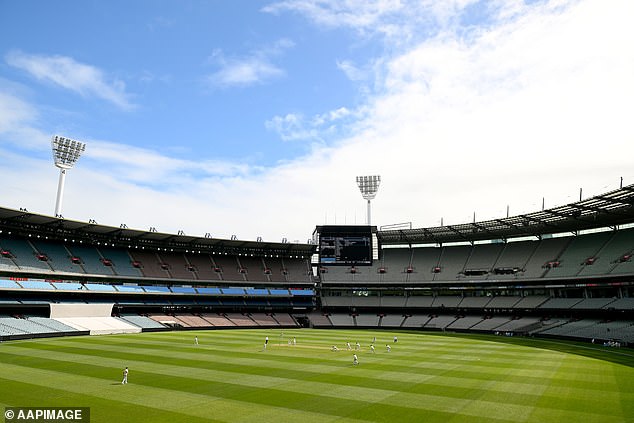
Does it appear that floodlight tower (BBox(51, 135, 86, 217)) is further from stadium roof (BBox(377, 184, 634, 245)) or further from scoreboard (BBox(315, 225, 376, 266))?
stadium roof (BBox(377, 184, 634, 245))

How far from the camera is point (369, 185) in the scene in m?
88.3

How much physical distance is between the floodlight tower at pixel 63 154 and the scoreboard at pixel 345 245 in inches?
1765

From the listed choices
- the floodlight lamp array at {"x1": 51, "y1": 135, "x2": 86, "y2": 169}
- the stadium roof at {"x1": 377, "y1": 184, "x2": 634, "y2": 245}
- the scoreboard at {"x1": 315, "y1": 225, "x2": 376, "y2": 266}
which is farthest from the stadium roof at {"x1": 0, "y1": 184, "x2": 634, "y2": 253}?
the floodlight lamp array at {"x1": 51, "y1": 135, "x2": 86, "y2": 169}

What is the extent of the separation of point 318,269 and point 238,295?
19109mm

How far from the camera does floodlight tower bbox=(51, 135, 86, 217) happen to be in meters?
67.8

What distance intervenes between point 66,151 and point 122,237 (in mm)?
16677

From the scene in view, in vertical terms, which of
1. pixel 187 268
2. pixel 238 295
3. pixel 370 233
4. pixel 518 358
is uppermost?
pixel 370 233

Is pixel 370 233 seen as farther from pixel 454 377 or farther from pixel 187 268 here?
A: pixel 454 377

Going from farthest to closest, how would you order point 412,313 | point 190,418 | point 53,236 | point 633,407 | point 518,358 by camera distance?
point 412,313
point 53,236
point 518,358
point 633,407
point 190,418

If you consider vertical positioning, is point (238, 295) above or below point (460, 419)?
above

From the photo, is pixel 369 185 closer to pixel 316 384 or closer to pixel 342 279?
pixel 342 279

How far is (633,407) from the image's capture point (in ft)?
65.5

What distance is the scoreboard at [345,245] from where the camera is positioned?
80438 mm

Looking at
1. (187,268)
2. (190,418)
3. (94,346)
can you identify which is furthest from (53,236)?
(190,418)
